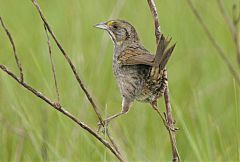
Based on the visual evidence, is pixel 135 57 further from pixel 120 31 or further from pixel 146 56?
pixel 120 31

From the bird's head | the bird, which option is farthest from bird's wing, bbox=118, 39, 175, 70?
the bird's head

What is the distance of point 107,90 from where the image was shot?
7.30m

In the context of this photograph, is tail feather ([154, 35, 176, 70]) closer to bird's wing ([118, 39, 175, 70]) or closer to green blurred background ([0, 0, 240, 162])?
bird's wing ([118, 39, 175, 70])

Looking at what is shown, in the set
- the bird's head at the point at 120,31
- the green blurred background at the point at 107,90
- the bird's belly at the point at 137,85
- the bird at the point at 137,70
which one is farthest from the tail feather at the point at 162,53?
the bird's head at the point at 120,31

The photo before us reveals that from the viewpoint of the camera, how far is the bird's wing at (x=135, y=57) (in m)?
4.36

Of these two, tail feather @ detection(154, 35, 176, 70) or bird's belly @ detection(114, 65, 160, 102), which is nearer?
tail feather @ detection(154, 35, 176, 70)

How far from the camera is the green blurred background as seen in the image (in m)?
5.21

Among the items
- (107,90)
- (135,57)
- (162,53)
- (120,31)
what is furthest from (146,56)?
(107,90)

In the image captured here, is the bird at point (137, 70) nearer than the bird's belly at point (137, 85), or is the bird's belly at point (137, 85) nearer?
the bird at point (137, 70)

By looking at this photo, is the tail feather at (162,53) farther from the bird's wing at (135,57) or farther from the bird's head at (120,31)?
the bird's head at (120,31)

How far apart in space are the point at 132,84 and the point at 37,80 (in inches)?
106

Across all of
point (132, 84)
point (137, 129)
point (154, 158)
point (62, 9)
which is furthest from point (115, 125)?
point (62, 9)

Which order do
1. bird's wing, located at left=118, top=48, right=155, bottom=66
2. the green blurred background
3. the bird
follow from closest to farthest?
the bird < bird's wing, located at left=118, top=48, right=155, bottom=66 < the green blurred background

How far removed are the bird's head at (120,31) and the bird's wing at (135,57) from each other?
21 centimetres
